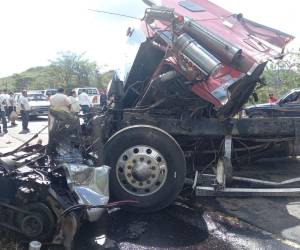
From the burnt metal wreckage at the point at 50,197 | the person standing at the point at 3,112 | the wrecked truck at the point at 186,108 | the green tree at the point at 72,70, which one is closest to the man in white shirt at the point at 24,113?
the person standing at the point at 3,112

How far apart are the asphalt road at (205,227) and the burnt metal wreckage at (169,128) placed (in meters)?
0.20

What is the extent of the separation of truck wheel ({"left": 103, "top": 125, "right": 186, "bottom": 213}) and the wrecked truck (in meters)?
0.01

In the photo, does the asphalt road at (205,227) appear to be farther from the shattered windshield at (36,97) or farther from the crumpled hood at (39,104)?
the shattered windshield at (36,97)

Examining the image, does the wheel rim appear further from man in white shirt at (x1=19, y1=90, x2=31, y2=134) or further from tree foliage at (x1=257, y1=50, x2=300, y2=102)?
tree foliage at (x1=257, y1=50, x2=300, y2=102)

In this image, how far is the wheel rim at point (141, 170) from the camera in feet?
14.9

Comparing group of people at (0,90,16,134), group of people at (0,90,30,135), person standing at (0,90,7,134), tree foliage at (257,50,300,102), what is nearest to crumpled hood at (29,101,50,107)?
group of people at (0,90,30,135)

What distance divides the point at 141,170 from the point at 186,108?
3.61ft

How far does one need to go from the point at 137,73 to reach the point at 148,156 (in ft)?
5.05

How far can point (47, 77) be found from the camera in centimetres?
5728

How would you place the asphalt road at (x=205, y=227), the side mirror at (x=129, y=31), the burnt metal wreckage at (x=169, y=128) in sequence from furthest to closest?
the side mirror at (x=129, y=31) → the burnt metal wreckage at (x=169, y=128) → the asphalt road at (x=205, y=227)

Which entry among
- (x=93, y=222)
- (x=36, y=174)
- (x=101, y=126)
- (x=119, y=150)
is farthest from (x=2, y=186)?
(x=101, y=126)

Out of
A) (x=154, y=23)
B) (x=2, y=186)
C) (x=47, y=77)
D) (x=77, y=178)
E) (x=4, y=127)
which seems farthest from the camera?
(x=47, y=77)

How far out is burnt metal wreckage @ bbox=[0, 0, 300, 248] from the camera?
4090 millimetres

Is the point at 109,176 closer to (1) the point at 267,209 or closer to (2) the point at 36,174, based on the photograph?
(2) the point at 36,174
